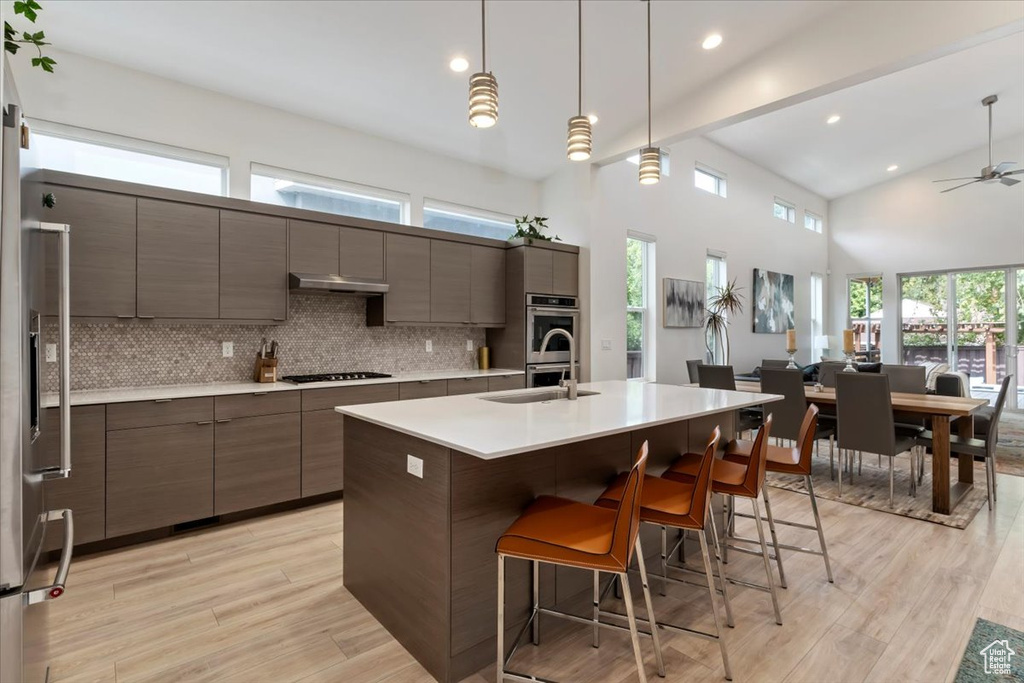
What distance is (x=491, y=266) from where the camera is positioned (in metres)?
5.02

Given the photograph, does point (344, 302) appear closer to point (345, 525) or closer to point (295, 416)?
point (295, 416)

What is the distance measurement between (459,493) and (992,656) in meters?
2.24

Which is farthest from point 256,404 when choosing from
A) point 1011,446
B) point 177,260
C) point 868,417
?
point 1011,446

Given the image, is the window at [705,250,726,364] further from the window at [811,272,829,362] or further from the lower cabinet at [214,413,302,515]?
the lower cabinet at [214,413,302,515]

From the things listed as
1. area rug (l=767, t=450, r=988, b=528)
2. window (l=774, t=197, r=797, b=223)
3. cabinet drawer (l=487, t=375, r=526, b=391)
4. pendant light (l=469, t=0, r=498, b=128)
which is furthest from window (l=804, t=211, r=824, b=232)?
pendant light (l=469, t=0, r=498, b=128)

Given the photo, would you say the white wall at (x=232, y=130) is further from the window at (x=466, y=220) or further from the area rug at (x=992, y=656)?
the area rug at (x=992, y=656)

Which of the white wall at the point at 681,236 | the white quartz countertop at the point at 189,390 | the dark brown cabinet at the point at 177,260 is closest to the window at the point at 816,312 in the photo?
the white wall at the point at 681,236

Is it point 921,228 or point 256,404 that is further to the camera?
point 921,228

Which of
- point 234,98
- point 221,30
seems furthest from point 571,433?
point 234,98

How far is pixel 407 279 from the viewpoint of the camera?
4379 mm

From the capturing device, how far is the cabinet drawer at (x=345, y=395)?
3.56 meters

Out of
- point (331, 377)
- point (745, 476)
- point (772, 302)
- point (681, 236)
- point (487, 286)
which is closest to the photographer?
point (745, 476)

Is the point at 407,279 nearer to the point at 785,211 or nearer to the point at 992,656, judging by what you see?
the point at 992,656

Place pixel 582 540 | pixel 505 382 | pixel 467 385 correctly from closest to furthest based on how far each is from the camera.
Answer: pixel 582 540 → pixel 467 385 → pixel 505 382
